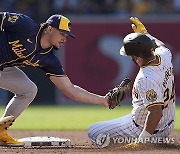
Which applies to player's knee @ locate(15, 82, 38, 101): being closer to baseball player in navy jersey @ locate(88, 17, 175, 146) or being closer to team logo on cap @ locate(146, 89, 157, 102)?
baseball player in navy jersey @ locate(88, 17, 175, 146)

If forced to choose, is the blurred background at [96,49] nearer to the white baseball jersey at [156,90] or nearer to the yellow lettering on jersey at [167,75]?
the white baseball jersey at [156,90]

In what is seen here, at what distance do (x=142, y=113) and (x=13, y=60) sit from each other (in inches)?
64.3

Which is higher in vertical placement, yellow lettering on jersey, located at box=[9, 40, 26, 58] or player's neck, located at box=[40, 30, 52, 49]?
player's neck, located at box=[40, 30, 52, 49]

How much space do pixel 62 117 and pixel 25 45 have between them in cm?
585

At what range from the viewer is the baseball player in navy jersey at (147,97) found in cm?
710

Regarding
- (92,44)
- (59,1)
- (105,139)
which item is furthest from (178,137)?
(59,1)

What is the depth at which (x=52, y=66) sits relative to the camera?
25.2 feet

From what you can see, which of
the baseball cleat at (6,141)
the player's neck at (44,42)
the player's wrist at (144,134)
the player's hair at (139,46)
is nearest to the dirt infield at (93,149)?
the player's wrist at (144,134)

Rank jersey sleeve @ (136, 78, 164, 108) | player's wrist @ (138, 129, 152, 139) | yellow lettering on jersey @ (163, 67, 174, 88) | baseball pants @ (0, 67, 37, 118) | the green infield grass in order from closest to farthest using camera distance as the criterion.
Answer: jersey sleeve @ (136, 78, 164, 108) → player's wrist @ (138, 129, 152, 139) → yellow lettering on jersey @ (163, 67, 174, 88) → baseball pants @ (0, 67, 37, 118) → the green infield grass

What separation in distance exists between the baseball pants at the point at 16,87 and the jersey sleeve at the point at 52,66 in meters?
0.61

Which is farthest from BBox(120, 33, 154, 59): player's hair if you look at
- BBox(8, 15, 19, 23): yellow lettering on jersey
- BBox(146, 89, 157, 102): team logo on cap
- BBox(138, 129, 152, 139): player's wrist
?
BBox(8, 15, 19, 23): yellow lettering on jersey

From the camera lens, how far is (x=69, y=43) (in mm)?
17531

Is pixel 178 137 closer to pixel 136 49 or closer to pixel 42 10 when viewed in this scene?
pixel 136 49

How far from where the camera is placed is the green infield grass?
11.4 m
